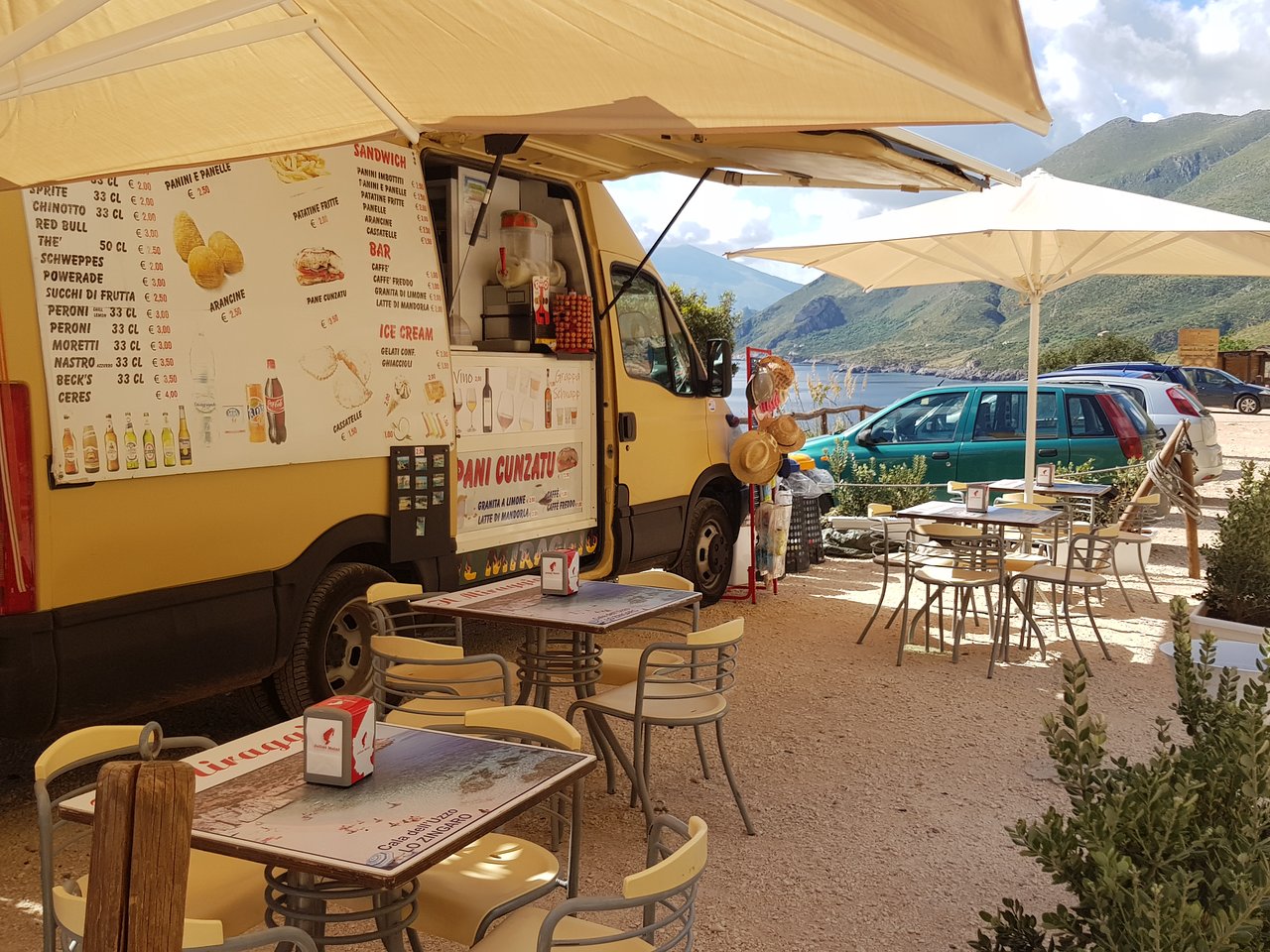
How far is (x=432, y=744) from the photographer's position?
2.88m

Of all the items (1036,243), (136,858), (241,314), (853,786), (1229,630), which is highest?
(1036,243)

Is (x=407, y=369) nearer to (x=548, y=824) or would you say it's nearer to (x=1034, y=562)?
(x=548, y=824)

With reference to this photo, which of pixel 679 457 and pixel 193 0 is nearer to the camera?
pixel 193 0

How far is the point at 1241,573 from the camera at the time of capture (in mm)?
5898

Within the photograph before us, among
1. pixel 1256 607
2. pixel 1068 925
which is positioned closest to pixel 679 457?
pixel 1256 607

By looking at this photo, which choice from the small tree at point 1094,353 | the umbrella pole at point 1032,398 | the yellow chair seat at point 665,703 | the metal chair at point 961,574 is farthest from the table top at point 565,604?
the small tree at point 1094,353

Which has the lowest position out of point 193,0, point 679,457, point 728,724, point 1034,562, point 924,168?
point 728,724

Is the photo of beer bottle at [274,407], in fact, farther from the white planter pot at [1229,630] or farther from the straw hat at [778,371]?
the straw hat at [778,371]

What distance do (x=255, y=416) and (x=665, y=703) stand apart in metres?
2.00

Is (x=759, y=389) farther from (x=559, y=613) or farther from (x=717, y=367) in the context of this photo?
(x=559, y=613)

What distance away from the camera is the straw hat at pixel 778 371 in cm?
865

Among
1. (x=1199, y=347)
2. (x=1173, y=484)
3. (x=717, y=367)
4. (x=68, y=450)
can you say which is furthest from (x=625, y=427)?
(x=1199, y=347)

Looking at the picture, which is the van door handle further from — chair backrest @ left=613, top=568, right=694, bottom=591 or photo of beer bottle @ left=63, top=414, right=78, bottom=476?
photo of beer bottle @ left=63, top=414, right=78, bottom=476

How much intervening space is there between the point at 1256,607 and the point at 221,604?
→ 516 cm
